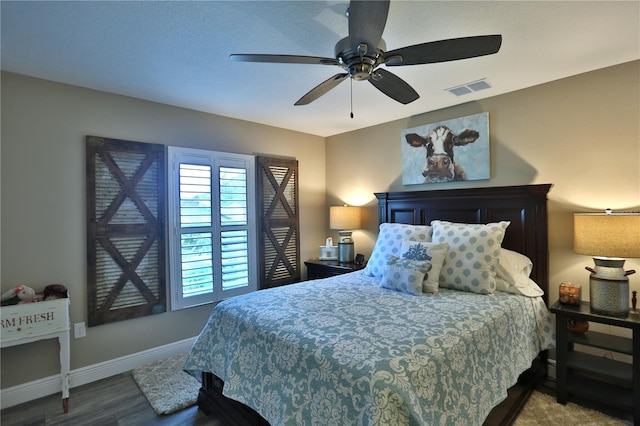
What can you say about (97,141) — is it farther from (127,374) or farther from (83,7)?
(127,374)

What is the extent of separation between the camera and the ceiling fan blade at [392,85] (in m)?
1.80

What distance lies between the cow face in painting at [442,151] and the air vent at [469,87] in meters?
0.42

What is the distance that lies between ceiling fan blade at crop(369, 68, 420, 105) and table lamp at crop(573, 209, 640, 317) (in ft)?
5.13

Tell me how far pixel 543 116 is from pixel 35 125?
4304 mm

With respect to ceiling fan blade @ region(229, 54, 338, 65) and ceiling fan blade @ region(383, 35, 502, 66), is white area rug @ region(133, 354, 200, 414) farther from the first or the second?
ceiling fan blade @ region(383, 35, 502, 66)

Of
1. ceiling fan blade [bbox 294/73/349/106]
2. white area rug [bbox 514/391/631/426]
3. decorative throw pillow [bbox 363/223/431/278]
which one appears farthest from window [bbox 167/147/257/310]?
white area rug [bbox 514/391/631/426]

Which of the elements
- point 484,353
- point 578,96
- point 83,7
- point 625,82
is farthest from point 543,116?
point 83,7

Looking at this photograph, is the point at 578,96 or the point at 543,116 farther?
the point at 543,116

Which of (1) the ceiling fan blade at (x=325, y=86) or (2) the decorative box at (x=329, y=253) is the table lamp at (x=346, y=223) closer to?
(2) the decorative box at (x=329, y=253)

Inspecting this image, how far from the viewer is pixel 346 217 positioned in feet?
13.3

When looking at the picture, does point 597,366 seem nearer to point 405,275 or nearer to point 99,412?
point 405,275

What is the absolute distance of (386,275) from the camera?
2.54 meters

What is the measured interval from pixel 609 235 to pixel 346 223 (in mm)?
2503

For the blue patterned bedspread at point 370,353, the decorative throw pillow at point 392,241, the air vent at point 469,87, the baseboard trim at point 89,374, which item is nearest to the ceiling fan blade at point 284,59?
the blue patterned bedspread at point 370,353
